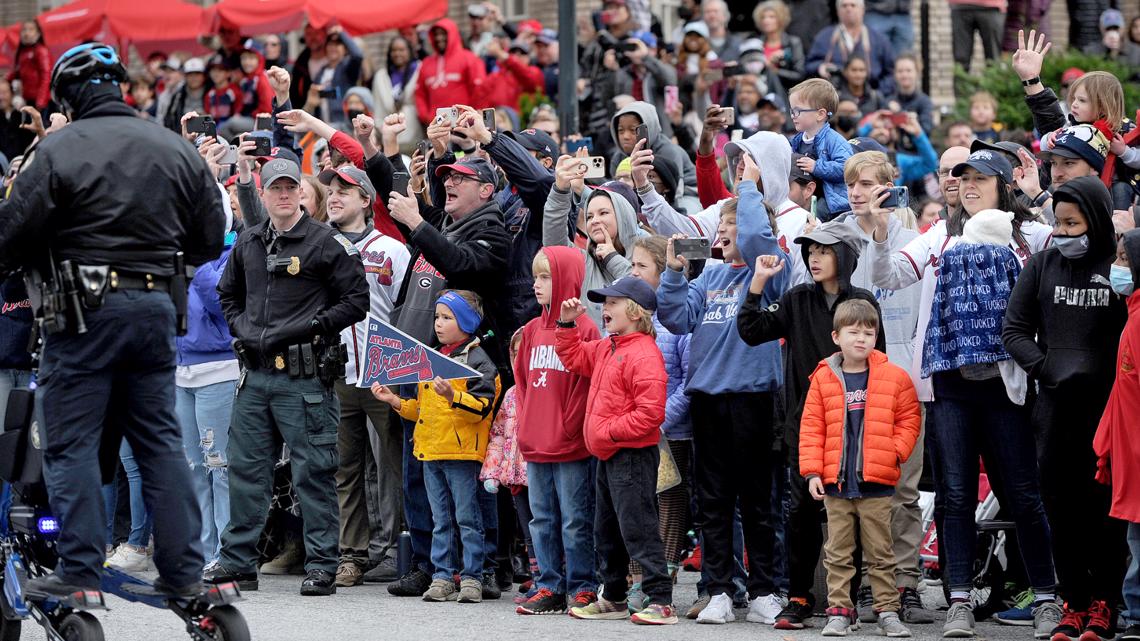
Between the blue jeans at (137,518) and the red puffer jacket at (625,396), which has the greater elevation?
the red puffer jacket at (625,396)

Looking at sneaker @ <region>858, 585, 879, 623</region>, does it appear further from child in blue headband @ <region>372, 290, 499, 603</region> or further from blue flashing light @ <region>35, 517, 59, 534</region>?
blue flashing light @ <region>35, 517, 59, 534</region>

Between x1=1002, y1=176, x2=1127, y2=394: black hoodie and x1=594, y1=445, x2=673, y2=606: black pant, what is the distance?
1.85 m

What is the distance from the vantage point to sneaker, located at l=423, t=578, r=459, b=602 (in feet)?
31.2

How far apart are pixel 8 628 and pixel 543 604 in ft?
8.80

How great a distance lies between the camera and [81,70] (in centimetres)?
736

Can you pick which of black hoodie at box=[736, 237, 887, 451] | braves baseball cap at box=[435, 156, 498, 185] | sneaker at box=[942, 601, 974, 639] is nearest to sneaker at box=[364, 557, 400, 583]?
braves baseball cap at box=[435, 156, 498, 185]

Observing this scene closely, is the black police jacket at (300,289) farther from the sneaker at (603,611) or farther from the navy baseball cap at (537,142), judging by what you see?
the sneaker at (603,611)

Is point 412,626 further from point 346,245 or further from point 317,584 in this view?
point 346,245

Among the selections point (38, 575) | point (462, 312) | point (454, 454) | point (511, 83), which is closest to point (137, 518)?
point (454, 454)

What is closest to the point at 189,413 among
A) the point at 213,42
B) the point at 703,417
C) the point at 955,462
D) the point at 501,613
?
the point at 501,613

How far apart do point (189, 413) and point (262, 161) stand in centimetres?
164

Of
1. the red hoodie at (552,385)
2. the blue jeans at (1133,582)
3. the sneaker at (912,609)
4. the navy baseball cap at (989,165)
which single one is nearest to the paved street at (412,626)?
the sneaker at (912,609)

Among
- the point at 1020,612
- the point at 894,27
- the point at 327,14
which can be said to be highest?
the point at 327,14

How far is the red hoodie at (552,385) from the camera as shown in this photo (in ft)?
29.9
